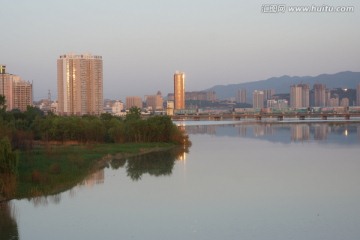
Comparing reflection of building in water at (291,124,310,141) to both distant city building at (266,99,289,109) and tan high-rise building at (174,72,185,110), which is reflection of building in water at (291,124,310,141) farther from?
distant city building at (266,99,289,109)

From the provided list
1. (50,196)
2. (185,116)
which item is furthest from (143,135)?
(185,116)

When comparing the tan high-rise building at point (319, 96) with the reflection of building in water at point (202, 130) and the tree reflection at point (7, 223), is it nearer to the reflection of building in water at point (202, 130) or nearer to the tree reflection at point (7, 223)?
the reflection of building in water at point (202, 130)

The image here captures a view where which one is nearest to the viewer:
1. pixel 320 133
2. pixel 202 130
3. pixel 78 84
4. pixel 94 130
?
pixel 94 130

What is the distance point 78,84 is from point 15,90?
39.9 feet

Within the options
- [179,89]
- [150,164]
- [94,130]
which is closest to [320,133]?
[94,130]

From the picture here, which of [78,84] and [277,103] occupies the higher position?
[78,84]

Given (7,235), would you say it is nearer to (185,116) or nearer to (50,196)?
(50,196)

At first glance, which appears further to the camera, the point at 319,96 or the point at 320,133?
the point at 319,96

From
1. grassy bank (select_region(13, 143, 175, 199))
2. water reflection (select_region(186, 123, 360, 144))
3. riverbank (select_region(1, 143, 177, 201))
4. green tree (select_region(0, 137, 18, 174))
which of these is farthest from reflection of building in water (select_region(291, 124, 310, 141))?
green tree (select_region(0, 137, 18, 174))

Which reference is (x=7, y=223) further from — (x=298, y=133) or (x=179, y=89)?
(x=179, y=89)

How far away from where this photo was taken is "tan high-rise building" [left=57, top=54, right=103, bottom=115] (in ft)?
313

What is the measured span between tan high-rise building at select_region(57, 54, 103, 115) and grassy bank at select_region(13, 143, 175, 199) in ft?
215

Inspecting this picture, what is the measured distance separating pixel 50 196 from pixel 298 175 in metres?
8.99

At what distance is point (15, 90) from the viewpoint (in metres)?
87.6
